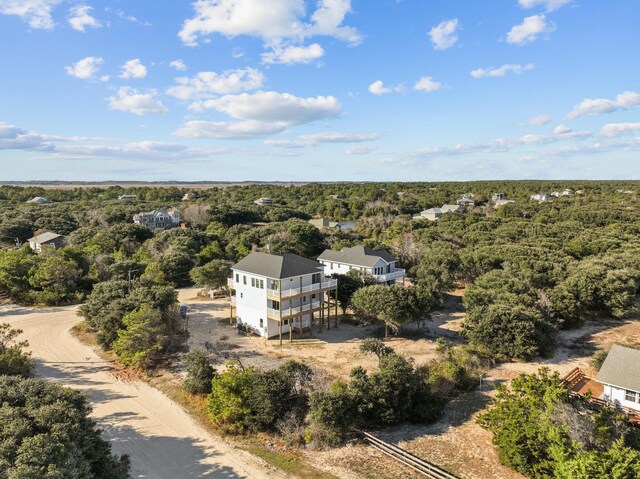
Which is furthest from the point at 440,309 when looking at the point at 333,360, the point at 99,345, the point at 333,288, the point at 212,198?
the point at 212,198

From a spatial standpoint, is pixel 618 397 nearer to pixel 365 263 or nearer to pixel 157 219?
pixel 365 263

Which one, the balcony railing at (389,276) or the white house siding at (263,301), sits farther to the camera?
the balcony railing at (389,276)

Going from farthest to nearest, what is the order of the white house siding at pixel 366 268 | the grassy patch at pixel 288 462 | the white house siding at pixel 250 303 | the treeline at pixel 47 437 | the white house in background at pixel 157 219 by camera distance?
the white house in background at pixel 157 219, the white house siding at pixel 366 268, the white house siding at pixel 250 303, the grassy patch at pixel 288 462, the treeline at pixel 47 437

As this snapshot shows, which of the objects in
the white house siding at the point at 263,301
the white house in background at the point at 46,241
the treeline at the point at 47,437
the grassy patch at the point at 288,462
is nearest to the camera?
the treeline at the point at 47,437

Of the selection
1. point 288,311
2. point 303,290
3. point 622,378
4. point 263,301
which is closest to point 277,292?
point 288,311

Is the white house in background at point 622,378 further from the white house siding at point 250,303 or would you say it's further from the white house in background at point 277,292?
the white house siding at point 250,303

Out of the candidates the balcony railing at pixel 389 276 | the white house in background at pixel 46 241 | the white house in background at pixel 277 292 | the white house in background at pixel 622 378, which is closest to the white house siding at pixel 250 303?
the white house in background at pixel 277 292

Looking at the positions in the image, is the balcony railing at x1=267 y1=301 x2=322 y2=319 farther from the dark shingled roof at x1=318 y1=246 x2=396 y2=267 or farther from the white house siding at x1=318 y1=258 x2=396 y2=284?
the dark shingled roof at x1=318 y1=246 x2=396 y2=267

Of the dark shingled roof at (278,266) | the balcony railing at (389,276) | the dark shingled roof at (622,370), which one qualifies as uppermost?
the dark shingled roof at (278,266)
